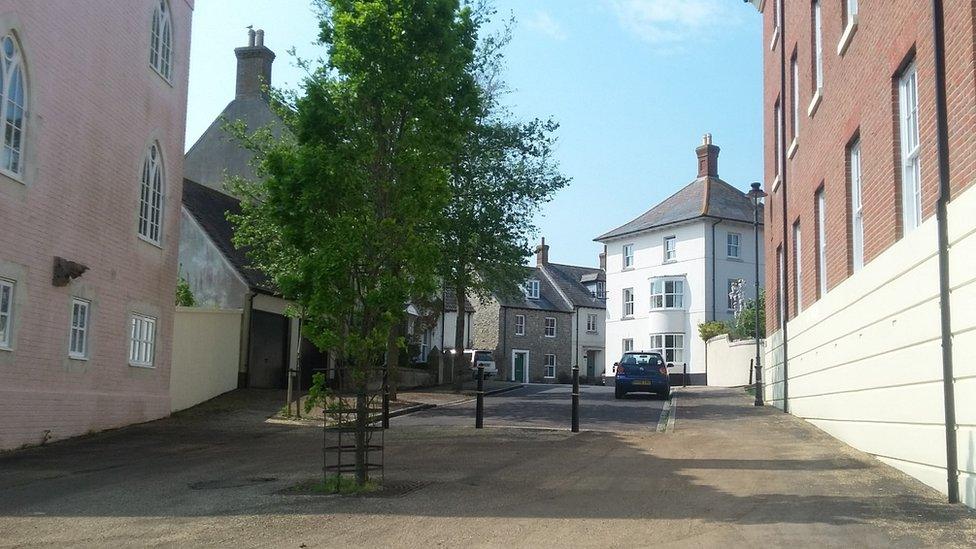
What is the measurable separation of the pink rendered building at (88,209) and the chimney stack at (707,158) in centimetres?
3730

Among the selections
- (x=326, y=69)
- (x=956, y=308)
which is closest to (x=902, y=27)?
(x=956, y=308)

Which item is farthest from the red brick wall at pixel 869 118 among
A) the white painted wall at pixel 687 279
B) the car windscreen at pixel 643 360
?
the white painted wall at pixel 687 279

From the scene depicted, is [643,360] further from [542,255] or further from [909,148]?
[542,255]

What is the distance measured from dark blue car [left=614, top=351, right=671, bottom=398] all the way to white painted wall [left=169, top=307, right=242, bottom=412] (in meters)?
11.9

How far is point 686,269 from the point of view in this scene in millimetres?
49719

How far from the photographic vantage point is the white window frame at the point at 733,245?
163ft

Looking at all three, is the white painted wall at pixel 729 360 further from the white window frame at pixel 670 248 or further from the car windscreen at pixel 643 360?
the white window frame at pixel 670 248

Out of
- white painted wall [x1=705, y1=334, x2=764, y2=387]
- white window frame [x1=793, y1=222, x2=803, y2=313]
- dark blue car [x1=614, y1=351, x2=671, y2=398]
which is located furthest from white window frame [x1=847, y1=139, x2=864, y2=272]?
white painted wall [x1=705, y1=334, x2=764, y2=387]

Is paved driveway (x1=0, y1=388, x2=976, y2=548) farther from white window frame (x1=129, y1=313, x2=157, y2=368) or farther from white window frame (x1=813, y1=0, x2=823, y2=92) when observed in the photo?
white window frame (x1=813, y1=0, x2=823, y2=92)

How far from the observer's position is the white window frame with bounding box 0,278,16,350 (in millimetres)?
13844

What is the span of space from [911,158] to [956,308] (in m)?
2.72

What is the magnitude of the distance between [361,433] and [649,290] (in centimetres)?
4254

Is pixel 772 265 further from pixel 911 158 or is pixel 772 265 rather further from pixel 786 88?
pixel 911 158

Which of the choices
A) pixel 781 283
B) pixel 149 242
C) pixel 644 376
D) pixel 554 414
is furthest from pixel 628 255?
pixel 149 242
